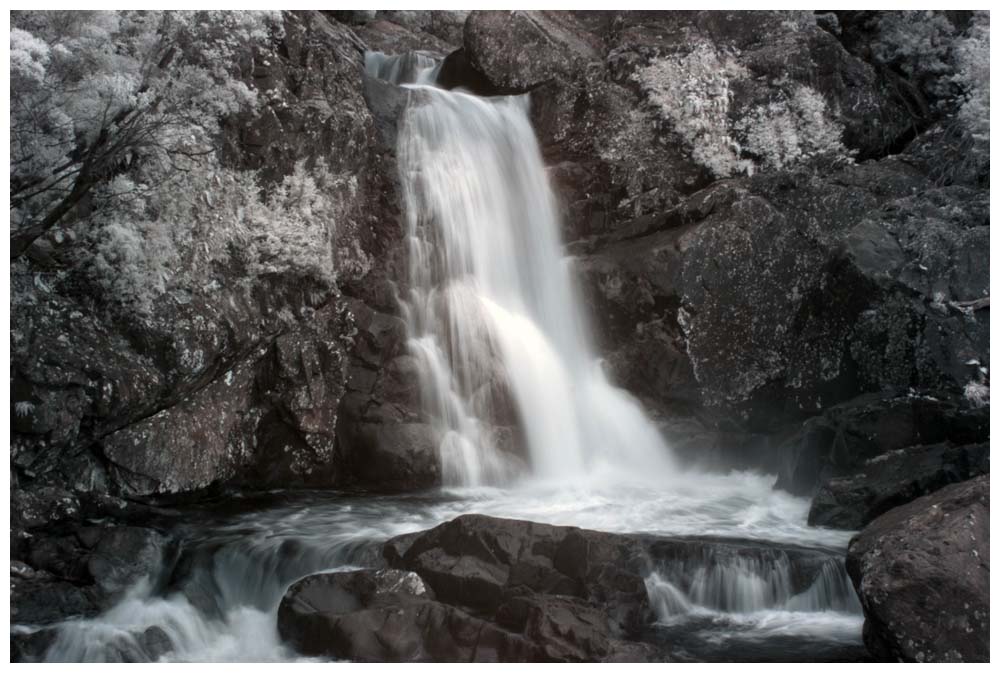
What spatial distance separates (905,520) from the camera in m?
7.43

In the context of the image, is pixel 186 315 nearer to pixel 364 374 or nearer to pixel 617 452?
pixel 364 374

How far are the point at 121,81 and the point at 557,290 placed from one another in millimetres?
6741

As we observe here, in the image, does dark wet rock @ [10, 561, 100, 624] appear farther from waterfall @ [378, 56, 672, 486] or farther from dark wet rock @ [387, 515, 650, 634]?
waterfall @ [378, 56, 672, 486]

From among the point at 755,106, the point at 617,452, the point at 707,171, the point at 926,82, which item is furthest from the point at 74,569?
the point at 926,82

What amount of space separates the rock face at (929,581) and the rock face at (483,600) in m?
1.85

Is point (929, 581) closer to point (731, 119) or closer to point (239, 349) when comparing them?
point (239, 349)

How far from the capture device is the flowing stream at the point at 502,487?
7.78 metres

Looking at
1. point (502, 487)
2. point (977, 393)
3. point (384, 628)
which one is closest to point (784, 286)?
point (977, 393)

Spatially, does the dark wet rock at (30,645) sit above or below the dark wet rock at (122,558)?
below

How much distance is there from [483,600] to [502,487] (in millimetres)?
3832

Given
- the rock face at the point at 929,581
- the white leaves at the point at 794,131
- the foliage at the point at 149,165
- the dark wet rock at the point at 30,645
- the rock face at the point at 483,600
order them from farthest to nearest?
the white leaves at the point at 794,131
the foliage at the point at 149,165
the dark wet rock at the point at 30,645
the rock face at the point at 483,600
the rock face at the point at 929,581

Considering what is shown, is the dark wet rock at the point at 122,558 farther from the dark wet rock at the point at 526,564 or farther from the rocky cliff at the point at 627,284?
the dark wet rock at the point at 526,564

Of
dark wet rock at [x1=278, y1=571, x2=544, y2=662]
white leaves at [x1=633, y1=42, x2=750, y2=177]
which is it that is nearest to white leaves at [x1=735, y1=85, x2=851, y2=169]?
white leaves at [x1=633, y1=42, x2=750, y2=177]

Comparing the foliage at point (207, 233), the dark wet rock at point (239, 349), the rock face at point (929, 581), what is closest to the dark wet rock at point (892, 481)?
the rock face at point (929, 581)
